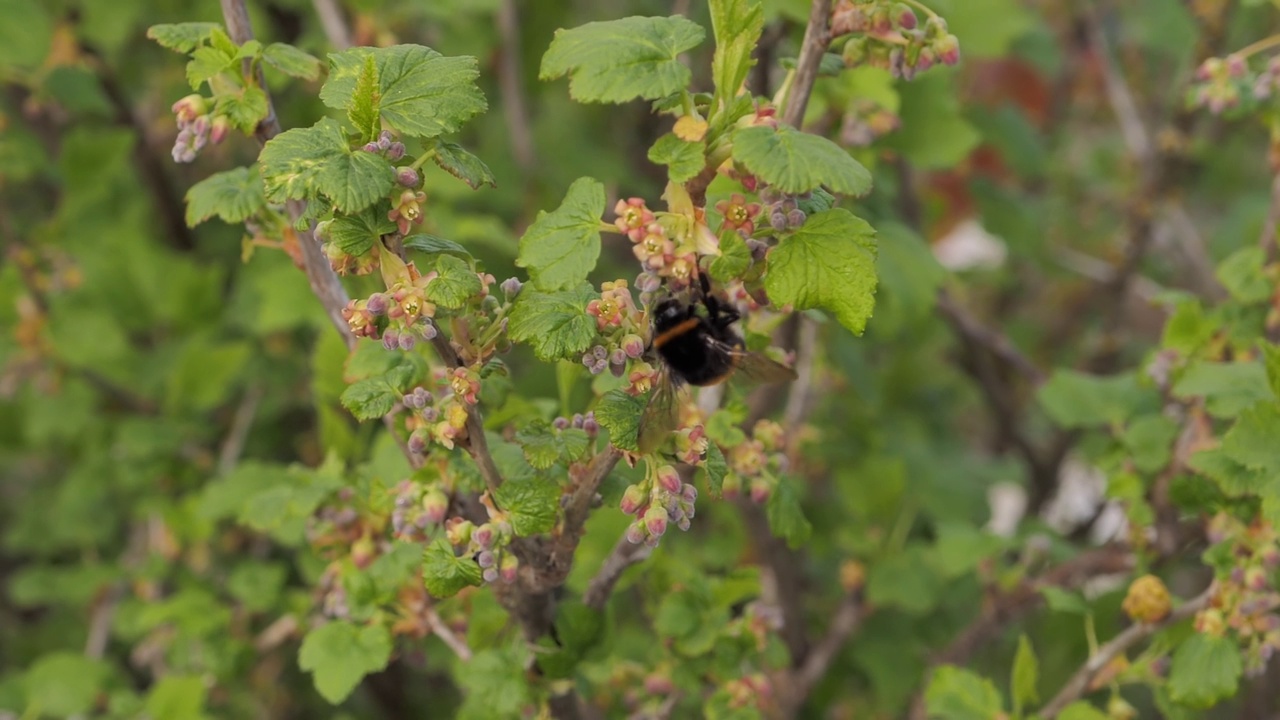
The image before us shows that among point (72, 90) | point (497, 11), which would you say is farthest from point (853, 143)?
point (72, 90)

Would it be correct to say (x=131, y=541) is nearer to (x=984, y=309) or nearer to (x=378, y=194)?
(x=378, y=194)

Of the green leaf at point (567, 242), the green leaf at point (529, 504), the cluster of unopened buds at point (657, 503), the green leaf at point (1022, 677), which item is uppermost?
the green leaf at point (567, 242)

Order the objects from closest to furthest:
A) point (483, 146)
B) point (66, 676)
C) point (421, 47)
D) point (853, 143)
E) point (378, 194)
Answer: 1. point (378, 194)
2. point (421, 47)
3. point (853, 143)
4. point (66, 676)
5. point (483, 146)

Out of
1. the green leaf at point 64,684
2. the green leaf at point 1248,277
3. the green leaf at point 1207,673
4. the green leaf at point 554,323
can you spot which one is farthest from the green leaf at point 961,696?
the green leaf at point 64,684

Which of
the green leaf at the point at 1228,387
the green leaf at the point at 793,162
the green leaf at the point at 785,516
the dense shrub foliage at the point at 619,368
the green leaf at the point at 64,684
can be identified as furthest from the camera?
the green leaf at the point at 64,684

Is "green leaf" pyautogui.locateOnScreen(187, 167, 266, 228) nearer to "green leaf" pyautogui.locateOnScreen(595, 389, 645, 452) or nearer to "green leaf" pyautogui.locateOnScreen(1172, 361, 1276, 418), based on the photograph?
"green leaf" pyautogui.locateOnScreen(595, 389, 645, 452)

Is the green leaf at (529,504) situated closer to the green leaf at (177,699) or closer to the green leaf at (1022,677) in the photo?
the green leaf at (1022,677)
